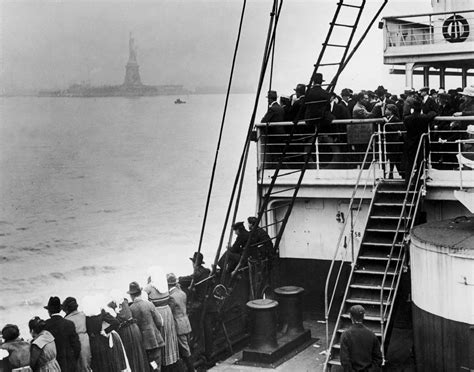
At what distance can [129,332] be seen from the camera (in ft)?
26.9

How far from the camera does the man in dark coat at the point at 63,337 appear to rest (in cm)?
727

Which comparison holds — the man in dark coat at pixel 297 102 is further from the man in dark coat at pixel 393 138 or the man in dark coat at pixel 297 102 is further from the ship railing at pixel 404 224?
the ship railing at pixel 404 224

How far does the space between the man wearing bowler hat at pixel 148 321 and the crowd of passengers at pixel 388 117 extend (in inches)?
170

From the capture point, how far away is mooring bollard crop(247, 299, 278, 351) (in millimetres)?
10242

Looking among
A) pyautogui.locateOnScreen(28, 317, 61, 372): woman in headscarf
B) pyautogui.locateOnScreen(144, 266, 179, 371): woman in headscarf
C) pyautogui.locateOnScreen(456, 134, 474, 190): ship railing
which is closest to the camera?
pyautogui.locateOnScreen(28, 317, 61, 372): woman in headscarf

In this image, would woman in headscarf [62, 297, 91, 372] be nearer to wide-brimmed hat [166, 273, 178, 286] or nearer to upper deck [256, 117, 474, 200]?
wide-brimmed hat [166, 273, 178, 286]

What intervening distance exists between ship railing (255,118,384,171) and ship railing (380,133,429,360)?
45.0 inches

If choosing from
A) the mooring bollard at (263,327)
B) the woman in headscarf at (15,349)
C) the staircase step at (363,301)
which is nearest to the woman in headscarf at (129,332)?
the woman in headscarf at (15,349)

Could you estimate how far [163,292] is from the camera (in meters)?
8.88

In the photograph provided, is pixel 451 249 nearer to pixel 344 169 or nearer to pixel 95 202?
pixel 344 169

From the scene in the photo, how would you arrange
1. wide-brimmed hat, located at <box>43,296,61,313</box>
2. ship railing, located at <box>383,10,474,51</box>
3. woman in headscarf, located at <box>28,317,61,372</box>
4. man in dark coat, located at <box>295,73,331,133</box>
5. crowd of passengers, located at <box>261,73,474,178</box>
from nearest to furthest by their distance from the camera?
1. woman in headscarf, located at <box>28,317,61,372</box>
2. wide-brimmed hat, located at <box>43,296,61,313</box>
3. crowd of passengers, located at <box>261,73,474,178</box>
4. man in dark coat, located at <box>295,73,331,133</box>
5. ship railing, located at <box>383,10,474,51</box>

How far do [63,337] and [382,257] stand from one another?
17.2 ft

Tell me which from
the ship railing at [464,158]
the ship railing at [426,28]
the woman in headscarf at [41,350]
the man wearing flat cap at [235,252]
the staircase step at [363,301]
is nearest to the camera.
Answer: the woman in headscarf at [41,350]

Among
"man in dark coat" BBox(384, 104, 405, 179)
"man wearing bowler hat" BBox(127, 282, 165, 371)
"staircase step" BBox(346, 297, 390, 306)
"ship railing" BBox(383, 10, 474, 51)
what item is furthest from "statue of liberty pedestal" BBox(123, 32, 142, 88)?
"man wearing bowler hat" BBox(127, 282, 165, 371)
